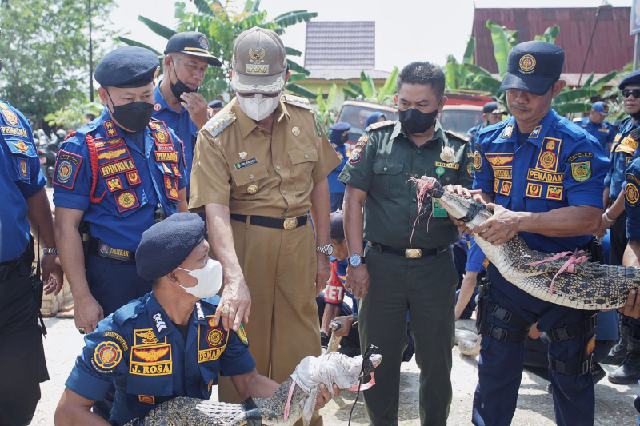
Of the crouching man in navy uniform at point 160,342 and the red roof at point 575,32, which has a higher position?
the red roof at point 575,32

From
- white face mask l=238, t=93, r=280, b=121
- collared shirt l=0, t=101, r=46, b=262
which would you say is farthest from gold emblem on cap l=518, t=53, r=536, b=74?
collared shirt l=0, t=101, r=46, b=262

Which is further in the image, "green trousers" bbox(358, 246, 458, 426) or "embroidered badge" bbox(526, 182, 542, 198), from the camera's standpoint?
"green trousers" bbox(358, 246, 458, 426)

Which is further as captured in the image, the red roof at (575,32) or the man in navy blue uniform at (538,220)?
the red roof at (575,32)

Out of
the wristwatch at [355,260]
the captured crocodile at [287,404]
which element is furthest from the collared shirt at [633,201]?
the captured crocodile at [287,404]

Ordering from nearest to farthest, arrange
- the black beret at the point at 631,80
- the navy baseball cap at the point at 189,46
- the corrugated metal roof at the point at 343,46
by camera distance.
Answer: the navy baseball cap at the point at 189,46, the black beret at the point at 631,80, the corrugated metal roof at the point at 343,46

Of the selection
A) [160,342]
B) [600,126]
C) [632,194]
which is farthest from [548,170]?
[600,126]

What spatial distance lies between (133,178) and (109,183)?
0.12m

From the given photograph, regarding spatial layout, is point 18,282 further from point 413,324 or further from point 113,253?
point 413,324

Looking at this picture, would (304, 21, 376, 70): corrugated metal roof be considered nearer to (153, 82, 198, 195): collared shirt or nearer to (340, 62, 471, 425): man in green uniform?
(153, 82, 198, 195): collared shirt

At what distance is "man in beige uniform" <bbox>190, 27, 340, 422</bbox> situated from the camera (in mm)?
3033

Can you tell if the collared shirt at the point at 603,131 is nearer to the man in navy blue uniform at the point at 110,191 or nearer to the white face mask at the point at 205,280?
the man in navy blue uniform at the point at 110,191

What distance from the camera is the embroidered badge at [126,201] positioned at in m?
3.03

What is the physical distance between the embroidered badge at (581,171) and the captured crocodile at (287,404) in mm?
1444

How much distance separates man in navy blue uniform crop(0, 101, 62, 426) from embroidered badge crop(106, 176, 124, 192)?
0.42 m
